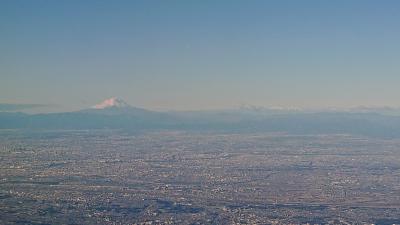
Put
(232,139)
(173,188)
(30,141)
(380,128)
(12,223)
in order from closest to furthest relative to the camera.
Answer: (12,223)
(173,188)
(30,141)
(232,139)
(380,128)

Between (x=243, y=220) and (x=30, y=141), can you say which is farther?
(x=30, y=141)

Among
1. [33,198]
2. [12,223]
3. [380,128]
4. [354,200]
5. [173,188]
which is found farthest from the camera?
[380,128]

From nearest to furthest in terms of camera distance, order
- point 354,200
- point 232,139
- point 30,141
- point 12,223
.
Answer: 1. point 12,223
2. point 354,200
3. point 30,141
4. point 232,139

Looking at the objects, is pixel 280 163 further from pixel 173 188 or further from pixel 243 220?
pixel 243 220

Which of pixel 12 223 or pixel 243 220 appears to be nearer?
pixel 12 223

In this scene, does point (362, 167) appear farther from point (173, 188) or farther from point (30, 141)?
point (30, 141)

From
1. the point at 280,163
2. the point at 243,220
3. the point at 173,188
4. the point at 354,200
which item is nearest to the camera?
the point at 243,220

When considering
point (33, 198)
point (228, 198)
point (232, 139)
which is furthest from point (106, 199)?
point (232, 139)

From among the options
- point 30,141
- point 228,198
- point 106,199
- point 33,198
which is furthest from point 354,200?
point 30,141
